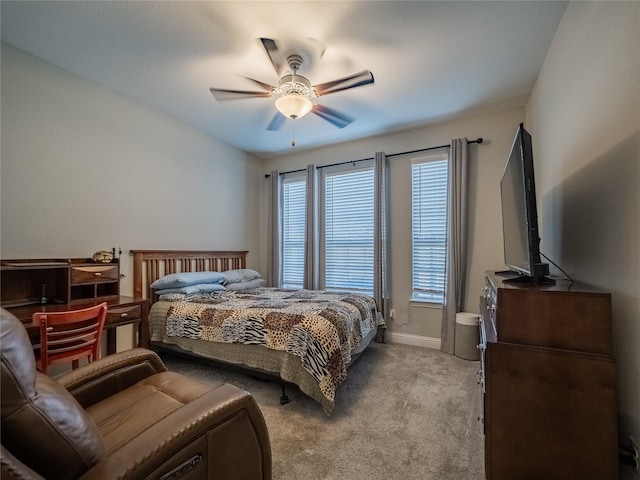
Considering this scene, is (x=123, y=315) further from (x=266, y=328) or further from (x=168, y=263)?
(x=266, y=328)

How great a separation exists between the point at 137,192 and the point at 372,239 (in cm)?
293

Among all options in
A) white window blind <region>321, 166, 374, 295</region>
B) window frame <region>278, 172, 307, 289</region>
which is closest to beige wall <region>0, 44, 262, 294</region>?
window frame <region>278, 172, 307, 289</region>

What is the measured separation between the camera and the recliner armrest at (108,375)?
1342 millimetres

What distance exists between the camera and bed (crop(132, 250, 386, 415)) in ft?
6.80

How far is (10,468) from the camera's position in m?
0.60

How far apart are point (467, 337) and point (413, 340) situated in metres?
0.74

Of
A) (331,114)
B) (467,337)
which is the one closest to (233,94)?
(331,114)

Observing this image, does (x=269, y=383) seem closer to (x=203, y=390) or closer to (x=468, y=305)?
(x=203, y=390)

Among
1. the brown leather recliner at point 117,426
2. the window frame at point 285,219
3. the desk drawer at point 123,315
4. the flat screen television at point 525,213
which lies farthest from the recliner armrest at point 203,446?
the window frame at point 285,219

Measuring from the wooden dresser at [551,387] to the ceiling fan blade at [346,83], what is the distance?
1656mm

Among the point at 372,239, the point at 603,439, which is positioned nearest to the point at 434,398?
the point at 603,439

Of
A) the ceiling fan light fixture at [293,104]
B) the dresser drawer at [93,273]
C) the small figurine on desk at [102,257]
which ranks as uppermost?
the ceiling fan light fixture at [293,104]

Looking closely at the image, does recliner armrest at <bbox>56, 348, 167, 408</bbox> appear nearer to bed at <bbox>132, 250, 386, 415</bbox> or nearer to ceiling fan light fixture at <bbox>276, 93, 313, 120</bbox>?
bed at <bbox>132, 250, 386, 415</bbox>

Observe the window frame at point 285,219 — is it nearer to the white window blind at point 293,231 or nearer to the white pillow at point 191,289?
the white window blind at point 293,231
